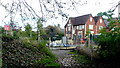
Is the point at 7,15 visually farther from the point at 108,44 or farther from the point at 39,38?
the point at 108,44

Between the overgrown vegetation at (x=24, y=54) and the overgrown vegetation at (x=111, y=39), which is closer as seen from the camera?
the overgrown vegetation at (x=24, y=54)

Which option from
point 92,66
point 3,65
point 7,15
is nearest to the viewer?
point 3,65

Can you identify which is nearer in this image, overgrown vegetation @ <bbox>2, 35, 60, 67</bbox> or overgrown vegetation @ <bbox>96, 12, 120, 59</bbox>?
overgrown vegetation @ <bbox>2, 35, 60, 67</bbox>

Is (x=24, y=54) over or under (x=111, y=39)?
under

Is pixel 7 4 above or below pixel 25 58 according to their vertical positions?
above

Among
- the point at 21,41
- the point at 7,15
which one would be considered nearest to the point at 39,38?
the point at 21,41

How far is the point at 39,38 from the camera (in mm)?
4746

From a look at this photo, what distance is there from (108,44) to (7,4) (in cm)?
339

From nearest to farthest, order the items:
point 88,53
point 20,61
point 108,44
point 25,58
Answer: point 20,61
point 25,58
point 108,44
point 88,53

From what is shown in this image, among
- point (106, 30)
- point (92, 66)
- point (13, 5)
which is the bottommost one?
point (92, 66)

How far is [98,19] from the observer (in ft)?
15.9

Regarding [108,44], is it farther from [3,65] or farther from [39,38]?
[3,65]

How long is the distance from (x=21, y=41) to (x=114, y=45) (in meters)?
3.41

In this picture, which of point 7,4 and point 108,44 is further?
point 108,44
